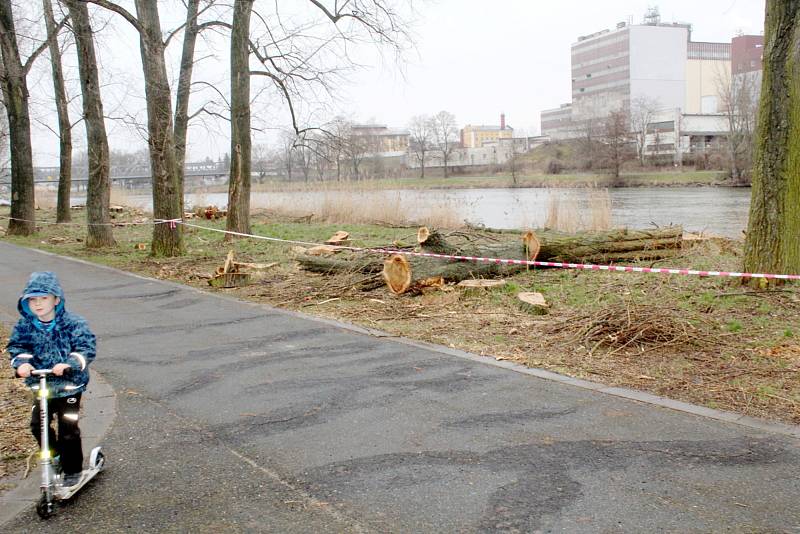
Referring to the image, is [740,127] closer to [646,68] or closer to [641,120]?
[641,120]

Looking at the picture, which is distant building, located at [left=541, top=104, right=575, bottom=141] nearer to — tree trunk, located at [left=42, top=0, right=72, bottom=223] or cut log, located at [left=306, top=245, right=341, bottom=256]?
tree trunk, located at [left=42, top=0, right=72, bottom=223]

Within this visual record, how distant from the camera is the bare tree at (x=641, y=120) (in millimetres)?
78125

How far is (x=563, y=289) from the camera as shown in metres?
10.2

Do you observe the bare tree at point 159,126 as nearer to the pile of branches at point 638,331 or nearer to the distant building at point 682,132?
the pile of branches at point 638,331

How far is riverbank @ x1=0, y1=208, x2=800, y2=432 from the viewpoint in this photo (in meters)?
6.19

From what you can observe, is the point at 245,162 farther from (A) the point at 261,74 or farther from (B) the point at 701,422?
(B) the point at 701,422

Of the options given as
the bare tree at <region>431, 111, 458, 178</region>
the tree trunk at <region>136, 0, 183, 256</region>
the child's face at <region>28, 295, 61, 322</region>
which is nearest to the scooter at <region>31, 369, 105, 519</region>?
the child's face at <region>28, 295, 61, 322</region>

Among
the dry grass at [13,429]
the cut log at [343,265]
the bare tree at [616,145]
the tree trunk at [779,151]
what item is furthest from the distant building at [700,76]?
the dry grass at [13,429]

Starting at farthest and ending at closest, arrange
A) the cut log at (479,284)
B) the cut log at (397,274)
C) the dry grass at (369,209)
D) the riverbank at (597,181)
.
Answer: the riverbank at (597,181), the dry grass at (369,209), the cut log at (397,274), the cut log at (479,284)

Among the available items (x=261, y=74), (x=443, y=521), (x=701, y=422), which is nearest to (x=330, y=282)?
(x=701, y=422)

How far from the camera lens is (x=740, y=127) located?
5891 centimetres

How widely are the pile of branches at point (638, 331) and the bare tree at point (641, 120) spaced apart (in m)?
69.1

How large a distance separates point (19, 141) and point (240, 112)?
10.8 m

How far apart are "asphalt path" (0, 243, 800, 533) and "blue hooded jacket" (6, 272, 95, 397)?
68 cm
